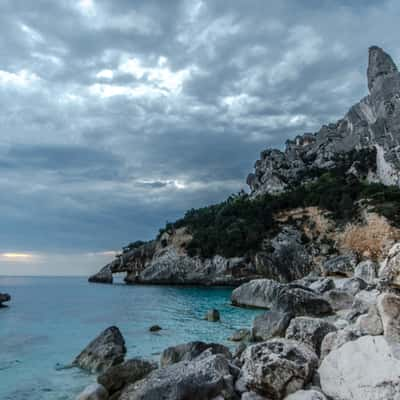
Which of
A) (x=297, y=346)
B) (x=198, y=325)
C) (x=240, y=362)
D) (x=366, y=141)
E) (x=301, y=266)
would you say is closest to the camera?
(x=297, y=346)

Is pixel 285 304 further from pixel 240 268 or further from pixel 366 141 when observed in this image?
pixel 366 141

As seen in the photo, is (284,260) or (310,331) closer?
(310,331)

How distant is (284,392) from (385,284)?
307 centimetres

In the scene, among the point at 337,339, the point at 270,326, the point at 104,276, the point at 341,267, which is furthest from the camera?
the point at 104,276

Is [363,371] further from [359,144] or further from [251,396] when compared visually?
[359,144]

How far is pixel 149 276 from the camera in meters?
72.8

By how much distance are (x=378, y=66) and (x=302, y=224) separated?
209ft

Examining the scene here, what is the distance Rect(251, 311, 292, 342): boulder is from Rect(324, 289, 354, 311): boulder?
814 cm

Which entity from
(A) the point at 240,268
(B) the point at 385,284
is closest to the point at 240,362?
(B) the point at 385,284

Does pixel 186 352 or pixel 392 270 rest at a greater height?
pixel 392 270

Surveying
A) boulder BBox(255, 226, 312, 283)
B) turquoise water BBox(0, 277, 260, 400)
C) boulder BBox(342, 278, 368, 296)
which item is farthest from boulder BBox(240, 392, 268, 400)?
boulder BBox(255, 226, 312, 283)

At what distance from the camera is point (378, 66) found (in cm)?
10294

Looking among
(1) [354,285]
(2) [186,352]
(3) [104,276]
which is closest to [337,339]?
(2) [186,352]

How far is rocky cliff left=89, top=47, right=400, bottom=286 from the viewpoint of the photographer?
62.3 metres
